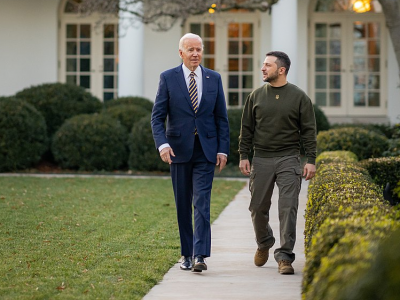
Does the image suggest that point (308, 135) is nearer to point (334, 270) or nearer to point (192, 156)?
point (192, 156)

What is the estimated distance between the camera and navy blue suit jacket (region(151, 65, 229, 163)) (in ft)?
20.0

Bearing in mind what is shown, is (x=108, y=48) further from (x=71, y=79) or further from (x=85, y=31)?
(x=71, y=79)

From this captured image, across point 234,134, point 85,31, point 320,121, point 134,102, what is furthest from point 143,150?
point 85,31

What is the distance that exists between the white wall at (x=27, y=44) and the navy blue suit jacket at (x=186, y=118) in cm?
1531

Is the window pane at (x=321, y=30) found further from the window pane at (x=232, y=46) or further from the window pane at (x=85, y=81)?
the window pane at (x=85, y=81)

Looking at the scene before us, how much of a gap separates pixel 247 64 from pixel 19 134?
24.1 feet

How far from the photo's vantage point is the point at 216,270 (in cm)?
611

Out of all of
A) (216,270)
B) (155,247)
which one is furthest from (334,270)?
(155,247)

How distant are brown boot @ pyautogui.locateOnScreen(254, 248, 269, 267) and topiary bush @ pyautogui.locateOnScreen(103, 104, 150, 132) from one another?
10808 mm

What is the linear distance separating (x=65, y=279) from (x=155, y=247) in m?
1.69

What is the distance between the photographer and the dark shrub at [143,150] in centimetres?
1584

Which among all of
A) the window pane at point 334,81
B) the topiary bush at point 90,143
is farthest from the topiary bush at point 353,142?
the window pane at point 334,81

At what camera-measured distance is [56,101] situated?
17203 mm

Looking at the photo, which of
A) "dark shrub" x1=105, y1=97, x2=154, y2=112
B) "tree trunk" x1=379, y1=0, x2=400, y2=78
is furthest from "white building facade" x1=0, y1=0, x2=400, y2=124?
"tree trunk" x1=379, y1=0, x2=400, y2=78
